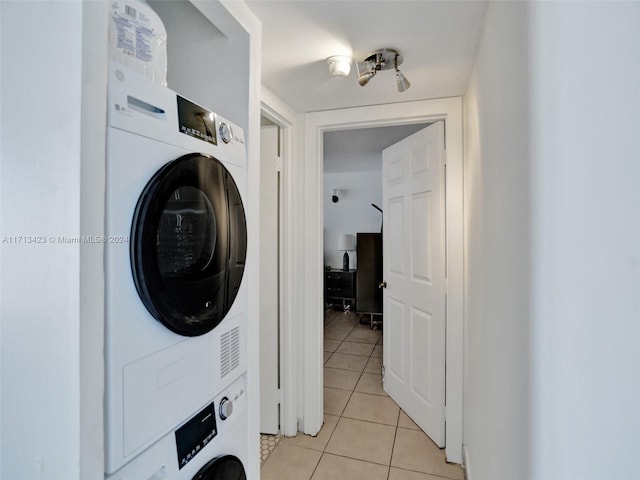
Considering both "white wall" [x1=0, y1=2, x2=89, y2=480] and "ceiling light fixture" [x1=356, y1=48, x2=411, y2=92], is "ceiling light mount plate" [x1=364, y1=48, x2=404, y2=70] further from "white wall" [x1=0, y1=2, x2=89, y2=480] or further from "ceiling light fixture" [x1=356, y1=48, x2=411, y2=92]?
"white wall" [x1=0, y1=2, x2=89, y2=480]

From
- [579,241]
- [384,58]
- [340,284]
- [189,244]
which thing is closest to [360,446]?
[189,244]

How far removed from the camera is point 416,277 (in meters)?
2.44

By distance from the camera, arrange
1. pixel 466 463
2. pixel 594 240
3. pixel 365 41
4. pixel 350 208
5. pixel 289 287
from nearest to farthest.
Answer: pixel 594 240 → pixel 365 41 → pixel 466 463 → pixel 289 287 → pixel 350 208

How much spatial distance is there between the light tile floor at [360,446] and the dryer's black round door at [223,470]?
0.98 meters

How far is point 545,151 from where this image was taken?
0.65 metres

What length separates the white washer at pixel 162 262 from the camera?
0.70 m

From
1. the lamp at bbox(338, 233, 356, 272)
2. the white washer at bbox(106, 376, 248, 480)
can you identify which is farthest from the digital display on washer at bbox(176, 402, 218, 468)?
the lamp at bbox(338, 233, 356, 272)

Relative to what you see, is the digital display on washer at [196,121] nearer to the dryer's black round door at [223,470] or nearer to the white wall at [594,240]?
the white wall at [594,240]

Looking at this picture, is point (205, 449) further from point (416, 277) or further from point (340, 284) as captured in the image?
point (340, 284)

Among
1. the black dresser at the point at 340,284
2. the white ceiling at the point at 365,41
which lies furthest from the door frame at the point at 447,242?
the black dresser at the point at 340,284

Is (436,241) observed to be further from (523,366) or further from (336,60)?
(523,366)

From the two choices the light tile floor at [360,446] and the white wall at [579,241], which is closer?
the white wall at [579,241]

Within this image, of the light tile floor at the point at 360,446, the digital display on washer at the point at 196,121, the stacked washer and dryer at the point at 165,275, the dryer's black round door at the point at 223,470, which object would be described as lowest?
the light tile floor at the point at 360,446

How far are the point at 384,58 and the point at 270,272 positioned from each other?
4.86ft
